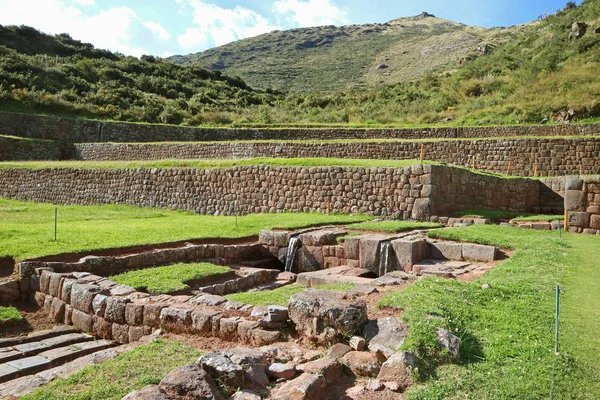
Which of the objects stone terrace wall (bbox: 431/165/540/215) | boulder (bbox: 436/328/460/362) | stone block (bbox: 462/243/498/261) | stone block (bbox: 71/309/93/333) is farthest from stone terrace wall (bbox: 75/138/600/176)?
boulder (bbox: 436/328/460/362)

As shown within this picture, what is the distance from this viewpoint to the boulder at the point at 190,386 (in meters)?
4.19

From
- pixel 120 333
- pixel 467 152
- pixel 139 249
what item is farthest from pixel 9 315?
pixel 467 152

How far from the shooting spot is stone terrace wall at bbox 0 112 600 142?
29.9 meters

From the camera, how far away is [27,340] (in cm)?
745

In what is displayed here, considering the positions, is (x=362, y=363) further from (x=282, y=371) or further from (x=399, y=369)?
(x=282, y=371)

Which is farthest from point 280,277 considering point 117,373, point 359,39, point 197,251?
point 359,39

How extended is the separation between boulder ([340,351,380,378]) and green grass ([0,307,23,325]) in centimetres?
627

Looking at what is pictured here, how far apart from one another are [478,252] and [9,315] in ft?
32.9

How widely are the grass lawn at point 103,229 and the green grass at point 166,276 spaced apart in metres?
1.82

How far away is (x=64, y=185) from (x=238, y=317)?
22.2 meters

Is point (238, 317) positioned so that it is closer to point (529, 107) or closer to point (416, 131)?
point (416, 131)

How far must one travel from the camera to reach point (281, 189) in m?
20.3

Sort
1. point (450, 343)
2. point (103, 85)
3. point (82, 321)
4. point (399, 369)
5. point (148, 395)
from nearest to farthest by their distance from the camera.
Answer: point (148, 395), point (399, 369), point (450, 343), point (82, 321), point (103, 85)

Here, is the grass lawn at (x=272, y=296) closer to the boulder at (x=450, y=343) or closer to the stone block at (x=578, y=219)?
the boulder at (x=450, y=343)
